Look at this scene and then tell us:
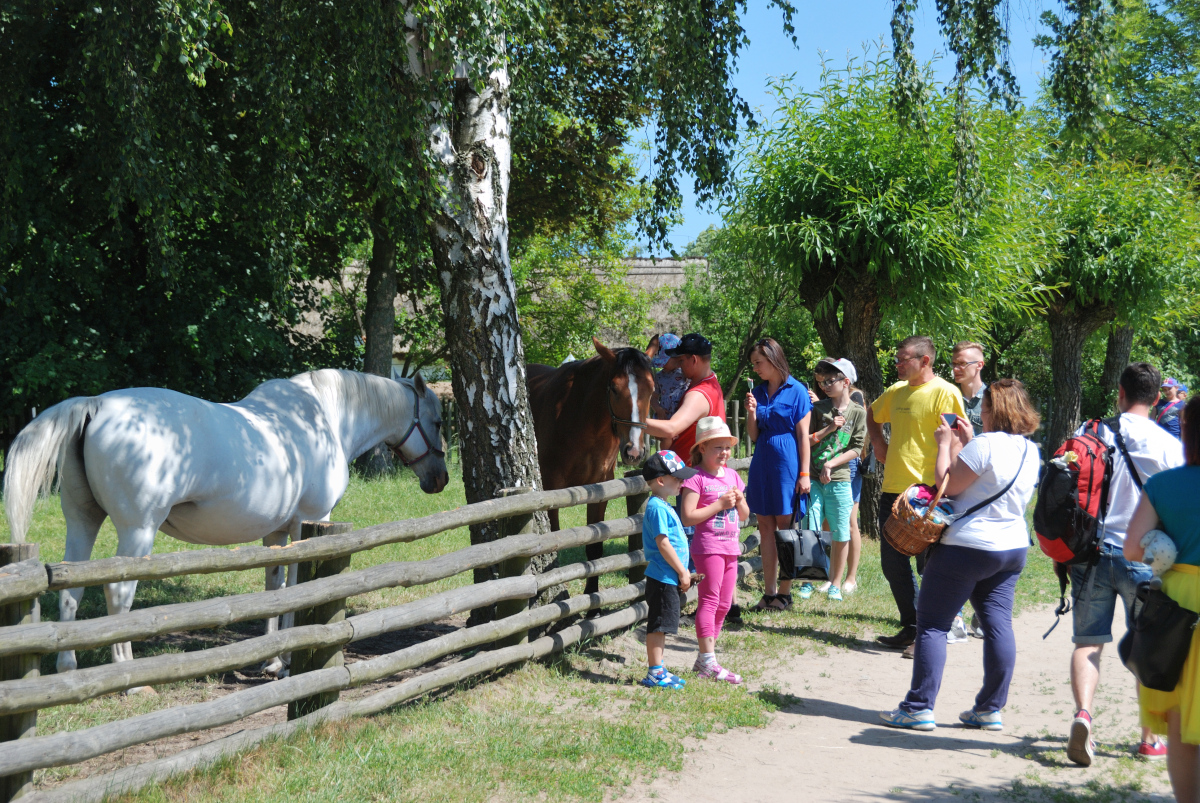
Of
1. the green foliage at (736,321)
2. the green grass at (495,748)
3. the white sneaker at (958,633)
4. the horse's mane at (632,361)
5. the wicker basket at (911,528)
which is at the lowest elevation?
the white sneaker at (958,633)

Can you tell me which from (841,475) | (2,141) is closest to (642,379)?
(841,475)

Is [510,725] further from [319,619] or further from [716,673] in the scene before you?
[716,673]

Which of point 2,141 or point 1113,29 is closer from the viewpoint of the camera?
point 1113,29

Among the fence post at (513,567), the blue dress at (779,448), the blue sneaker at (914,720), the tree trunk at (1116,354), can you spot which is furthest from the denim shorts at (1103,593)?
the tree trunk at (1116,354)

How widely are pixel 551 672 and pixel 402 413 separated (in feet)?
7.59

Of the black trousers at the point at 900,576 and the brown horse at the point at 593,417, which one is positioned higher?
the brown horse at the point at 593,417

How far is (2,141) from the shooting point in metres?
8.38

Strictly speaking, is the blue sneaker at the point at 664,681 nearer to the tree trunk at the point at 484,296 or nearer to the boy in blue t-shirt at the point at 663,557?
the boy in blue t-shirt at the point at 663,557

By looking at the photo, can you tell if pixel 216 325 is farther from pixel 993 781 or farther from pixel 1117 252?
pixel 1117 252

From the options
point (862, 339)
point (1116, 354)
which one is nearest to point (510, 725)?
point (862, 339)

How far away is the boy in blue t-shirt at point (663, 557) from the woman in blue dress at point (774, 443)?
5.83ft

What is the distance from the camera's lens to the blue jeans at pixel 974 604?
4379mm

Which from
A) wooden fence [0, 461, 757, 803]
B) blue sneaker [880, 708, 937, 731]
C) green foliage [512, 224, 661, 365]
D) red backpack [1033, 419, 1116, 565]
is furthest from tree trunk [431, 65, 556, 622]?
green foliage [512, 224, 661, 365]

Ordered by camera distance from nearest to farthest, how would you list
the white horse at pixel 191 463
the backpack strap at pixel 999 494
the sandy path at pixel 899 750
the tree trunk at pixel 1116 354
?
the sandy path at pixel 899 750 → the backpack strap at pixel 999 494 → the white horse at pixel 191 463 → the tree trunk at pixel 1116 354
